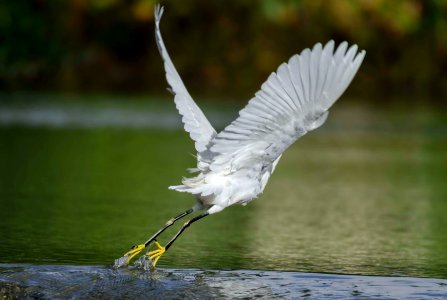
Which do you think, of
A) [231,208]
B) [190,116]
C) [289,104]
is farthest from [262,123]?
[231,208]

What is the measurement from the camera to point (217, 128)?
73.4 feet

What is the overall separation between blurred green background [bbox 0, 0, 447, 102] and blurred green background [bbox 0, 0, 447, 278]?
2.4 inches

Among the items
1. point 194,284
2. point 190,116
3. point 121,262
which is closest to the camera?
point 194,284

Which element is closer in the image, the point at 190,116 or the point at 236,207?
the point at 190,116

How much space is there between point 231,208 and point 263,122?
5.07m

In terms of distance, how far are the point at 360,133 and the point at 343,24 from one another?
1990 centimetres

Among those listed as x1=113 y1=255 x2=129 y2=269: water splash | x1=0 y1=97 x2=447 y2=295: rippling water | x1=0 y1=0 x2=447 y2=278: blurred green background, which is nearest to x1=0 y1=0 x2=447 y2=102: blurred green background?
x1=0 y1=0 x2=447 y2=278: blurred green background

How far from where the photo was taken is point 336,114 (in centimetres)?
2691

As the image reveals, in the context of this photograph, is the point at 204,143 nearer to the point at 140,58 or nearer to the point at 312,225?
the point at 312,225

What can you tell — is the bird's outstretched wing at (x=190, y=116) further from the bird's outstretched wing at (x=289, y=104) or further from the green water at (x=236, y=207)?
the green water at (x=236, y=207)

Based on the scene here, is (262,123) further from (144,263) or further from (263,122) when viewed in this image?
(144,263)

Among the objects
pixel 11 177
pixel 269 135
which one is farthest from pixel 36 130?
pixel 269 135

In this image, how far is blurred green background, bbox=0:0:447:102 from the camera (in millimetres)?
40281

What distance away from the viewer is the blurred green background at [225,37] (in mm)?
40281
